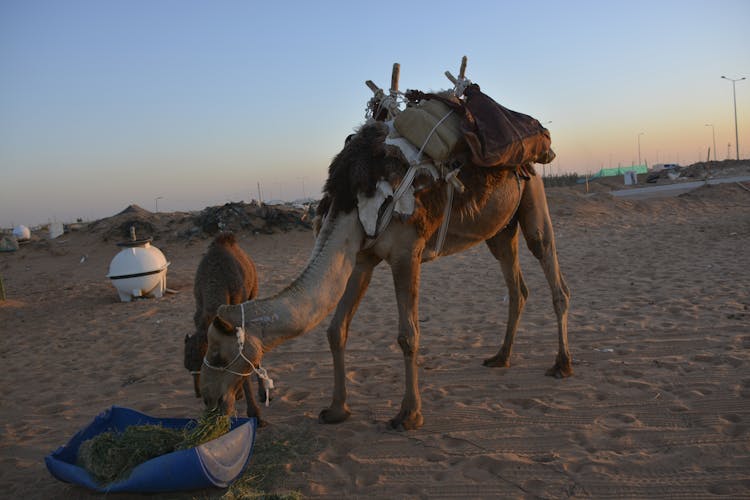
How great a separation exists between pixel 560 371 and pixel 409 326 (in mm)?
1942

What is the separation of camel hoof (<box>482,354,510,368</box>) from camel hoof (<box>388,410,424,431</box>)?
65.3 inches

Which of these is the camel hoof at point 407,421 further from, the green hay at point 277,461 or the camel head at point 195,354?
the camel head at point 195,354

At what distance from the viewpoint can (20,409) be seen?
5.62m

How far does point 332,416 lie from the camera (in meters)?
4.71

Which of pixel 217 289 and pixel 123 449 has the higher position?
pixel 217 289

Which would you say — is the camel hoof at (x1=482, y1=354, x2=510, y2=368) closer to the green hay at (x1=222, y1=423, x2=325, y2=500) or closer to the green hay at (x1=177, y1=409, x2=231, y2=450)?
the green hay at (x1=222, y1=423, x2=325, y2=500)

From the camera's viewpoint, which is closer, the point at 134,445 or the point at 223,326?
the point at 223,326

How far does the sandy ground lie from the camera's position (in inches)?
146

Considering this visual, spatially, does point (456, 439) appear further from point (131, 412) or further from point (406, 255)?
point (131, 412)

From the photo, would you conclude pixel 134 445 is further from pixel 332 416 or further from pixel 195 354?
pixel 332 416

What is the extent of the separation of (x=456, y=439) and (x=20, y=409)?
4.54m

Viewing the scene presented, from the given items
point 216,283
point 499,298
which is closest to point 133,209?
point 499,298

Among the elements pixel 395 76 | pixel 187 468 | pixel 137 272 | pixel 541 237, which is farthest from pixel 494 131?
pixel 137 272

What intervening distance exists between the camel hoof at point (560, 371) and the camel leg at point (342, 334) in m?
2.13
